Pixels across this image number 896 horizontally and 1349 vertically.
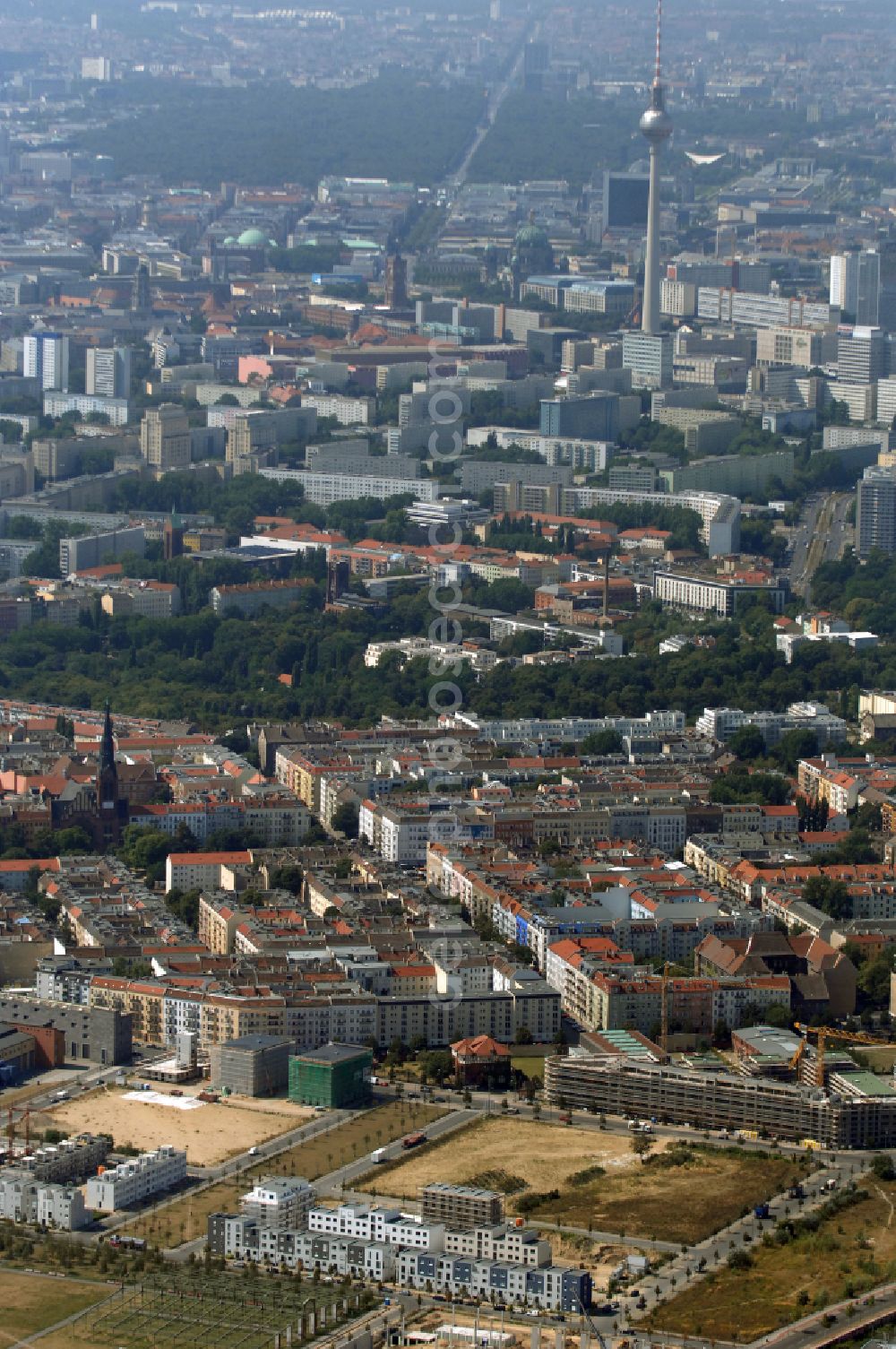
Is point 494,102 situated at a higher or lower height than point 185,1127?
higher

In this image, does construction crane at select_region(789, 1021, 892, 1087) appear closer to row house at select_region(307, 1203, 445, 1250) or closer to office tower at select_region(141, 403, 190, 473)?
row house at select_region(307, 1203, 445, 1250)

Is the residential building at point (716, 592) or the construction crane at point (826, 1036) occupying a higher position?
the residential building at point (716, 592)

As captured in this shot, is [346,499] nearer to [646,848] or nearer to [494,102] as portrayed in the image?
[646,848]

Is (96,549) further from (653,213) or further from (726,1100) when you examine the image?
(653,213)

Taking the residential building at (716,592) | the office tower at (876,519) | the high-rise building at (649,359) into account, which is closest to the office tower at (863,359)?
the high-rise building at (649,359)

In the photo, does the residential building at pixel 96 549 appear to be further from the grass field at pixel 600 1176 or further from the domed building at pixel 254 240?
the domed building at pixel 254 240

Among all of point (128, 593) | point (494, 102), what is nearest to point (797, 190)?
point (494, 102)

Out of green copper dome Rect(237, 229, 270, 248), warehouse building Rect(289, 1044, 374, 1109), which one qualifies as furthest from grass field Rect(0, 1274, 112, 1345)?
green copper dome Rect(237, 229, 270, 248)
